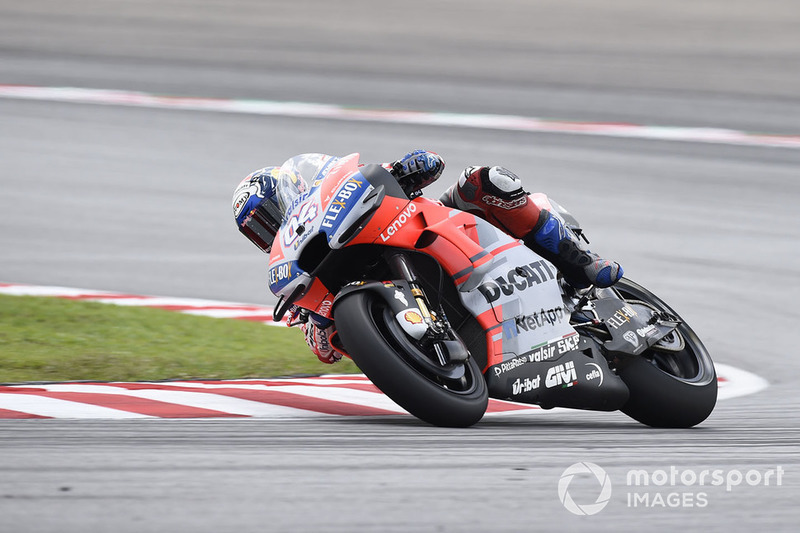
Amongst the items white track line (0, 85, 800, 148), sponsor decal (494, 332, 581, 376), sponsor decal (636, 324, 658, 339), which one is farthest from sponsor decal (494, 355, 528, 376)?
white track line (0, 85, 800, 148)

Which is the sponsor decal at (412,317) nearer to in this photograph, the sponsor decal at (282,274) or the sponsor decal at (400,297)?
the sponsor decal at (400,297)

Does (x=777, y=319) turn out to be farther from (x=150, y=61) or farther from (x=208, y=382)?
(x=150, y=61)

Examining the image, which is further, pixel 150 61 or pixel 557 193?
pixel 150 61

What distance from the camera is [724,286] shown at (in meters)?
9.18

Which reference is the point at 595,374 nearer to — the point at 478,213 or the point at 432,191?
the point at 478,213

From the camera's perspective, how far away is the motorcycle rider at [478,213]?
201 inches

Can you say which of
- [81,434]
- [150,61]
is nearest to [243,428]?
[81,434]

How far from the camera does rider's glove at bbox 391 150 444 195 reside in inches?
200

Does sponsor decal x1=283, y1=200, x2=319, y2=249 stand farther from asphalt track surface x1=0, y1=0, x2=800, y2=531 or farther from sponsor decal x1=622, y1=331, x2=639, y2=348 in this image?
sponsor decal x1=622, y1=331, x2=639, y2=348

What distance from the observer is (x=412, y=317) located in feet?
15.1

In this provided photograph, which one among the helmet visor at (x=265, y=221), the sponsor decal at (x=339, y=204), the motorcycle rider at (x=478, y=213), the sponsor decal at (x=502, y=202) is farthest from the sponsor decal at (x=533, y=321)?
the helmet visor at (x=265, y=221)

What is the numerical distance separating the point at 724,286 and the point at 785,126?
6.20 metres

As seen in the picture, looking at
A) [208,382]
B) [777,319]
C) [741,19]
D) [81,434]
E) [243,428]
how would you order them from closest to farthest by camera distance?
[81,434] < [243,428] < [208,382] < [777,319] < [741,19]

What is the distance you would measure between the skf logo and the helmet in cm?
135
